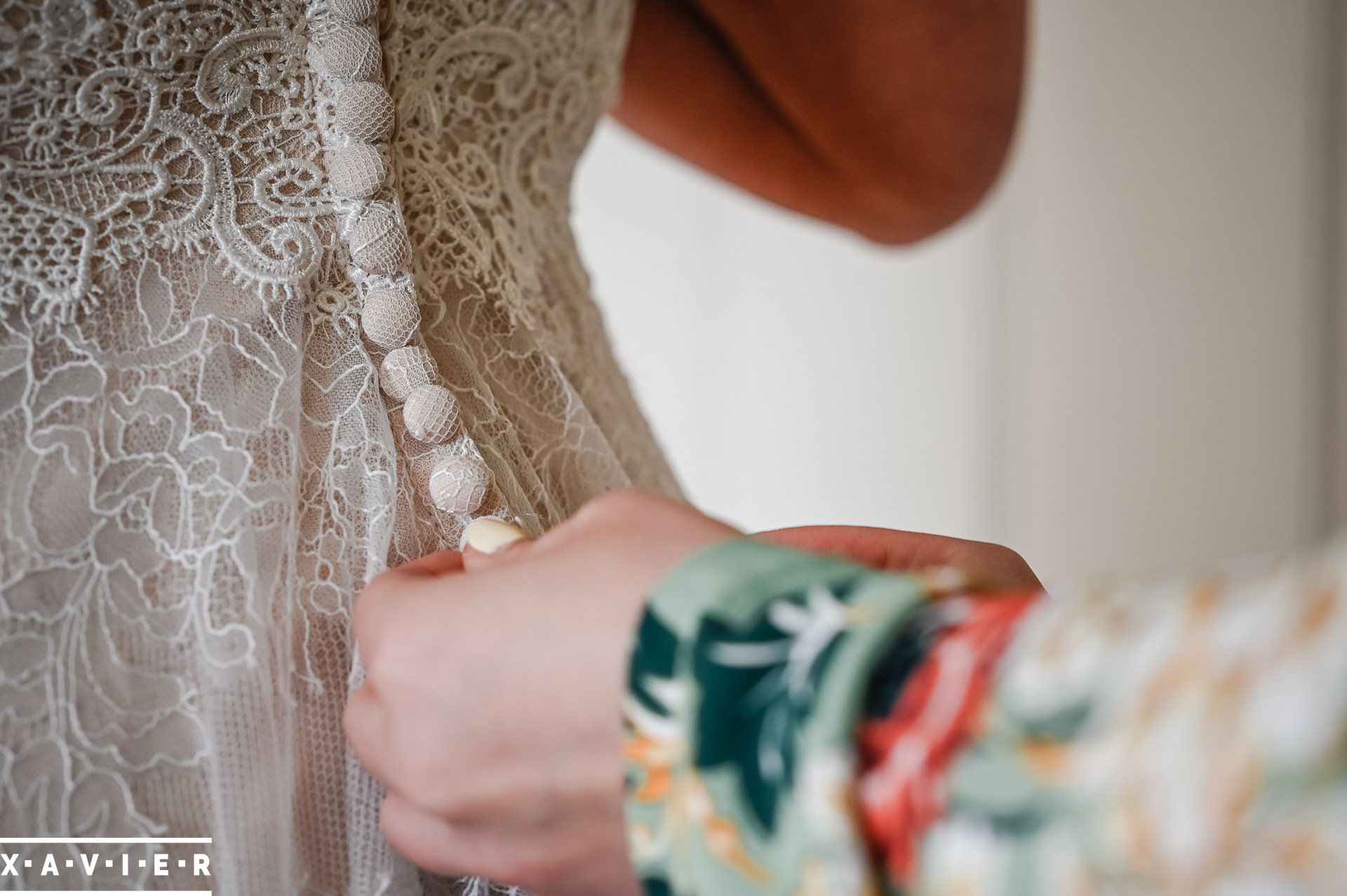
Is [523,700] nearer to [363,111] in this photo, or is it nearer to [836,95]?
[363,111]

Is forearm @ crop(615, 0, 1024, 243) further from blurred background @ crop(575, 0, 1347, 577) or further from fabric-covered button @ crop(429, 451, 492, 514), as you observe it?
blurred background @ crop(575, 0, 1347, 577)

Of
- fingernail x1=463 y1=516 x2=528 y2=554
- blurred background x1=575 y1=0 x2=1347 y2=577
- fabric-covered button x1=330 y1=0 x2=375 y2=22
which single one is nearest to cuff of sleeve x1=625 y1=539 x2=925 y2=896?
fingernail x1=463 y1=516 x2=528 y2=554

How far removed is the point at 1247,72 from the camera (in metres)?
1.86

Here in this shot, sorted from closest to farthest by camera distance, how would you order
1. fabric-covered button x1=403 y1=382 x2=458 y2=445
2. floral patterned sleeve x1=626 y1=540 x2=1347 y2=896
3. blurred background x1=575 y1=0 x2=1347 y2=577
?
1. floral patterned sleeve x1=626 y1=540 x2=1347 y2=896
2. fabric-covered button x1=403 y1=382 x2=458 y2=445
3. blurred background x1=575 y1=0 x2=1347 y2=577

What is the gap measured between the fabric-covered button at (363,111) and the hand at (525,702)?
23 cm

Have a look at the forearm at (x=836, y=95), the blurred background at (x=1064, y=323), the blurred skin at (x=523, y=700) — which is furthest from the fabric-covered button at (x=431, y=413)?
the blurred background at (x=1064, y=323)

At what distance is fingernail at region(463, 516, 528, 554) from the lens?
337 millimetres

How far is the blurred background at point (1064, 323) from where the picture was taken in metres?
1.90

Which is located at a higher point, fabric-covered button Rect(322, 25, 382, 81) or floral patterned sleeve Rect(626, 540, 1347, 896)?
fabric-covered button Rect(322, 25, 382, 81)

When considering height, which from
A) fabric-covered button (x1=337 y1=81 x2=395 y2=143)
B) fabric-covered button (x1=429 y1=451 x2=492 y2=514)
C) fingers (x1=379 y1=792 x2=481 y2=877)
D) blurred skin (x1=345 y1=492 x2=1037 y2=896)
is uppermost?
fabric-covered button (x1=337 y1=81 x2=395 y2=143)

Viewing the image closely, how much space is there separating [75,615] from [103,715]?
4 cm

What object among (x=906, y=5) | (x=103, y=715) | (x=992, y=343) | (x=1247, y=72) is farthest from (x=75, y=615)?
(x=1247, y=72)

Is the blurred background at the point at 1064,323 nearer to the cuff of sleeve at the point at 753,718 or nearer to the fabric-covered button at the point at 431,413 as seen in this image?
the fabric-covered button at the point at 431,413

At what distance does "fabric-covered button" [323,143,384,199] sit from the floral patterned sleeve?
0.86ft
